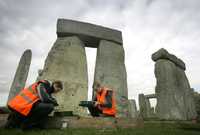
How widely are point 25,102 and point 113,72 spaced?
4.16m

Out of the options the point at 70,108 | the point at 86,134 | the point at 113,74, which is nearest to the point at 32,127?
the point at 86,134

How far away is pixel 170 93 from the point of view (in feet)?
24.5

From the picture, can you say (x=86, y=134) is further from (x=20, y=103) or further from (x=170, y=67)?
(x=170, y=67)

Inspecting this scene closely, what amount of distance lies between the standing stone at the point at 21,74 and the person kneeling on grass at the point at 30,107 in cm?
599

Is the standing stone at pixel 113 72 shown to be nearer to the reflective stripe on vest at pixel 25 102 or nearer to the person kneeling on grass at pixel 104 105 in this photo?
the person kneeling on grass at pixel 104 105

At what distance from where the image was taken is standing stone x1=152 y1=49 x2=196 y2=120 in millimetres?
7273

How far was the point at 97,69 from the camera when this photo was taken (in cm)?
694

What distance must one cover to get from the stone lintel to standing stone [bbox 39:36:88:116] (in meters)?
0.24

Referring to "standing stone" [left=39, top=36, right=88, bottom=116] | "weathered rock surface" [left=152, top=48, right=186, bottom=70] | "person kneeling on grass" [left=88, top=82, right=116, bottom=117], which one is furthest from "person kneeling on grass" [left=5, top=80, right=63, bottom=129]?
"weathered rock surface" [left=152, top=48, right=186, bottom=70]

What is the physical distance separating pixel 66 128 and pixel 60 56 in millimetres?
3580

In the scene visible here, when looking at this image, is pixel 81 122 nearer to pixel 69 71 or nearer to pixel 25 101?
pixel 25 101

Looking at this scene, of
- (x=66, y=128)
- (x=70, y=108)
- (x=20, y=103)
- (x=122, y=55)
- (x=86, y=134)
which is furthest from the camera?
(x=122, y=55)

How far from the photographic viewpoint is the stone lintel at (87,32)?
23.1ft

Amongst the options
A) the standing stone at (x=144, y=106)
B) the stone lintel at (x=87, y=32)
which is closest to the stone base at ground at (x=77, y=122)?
the stone lintel at (x=87, y=32)
